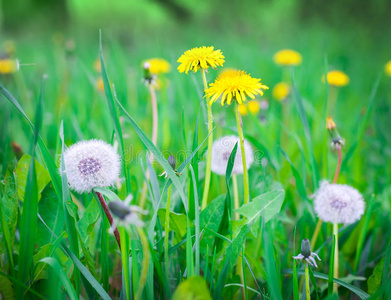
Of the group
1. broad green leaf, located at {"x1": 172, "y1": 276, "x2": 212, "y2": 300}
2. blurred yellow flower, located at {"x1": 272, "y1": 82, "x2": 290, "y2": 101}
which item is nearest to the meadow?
broad green leaf, located at {"x1": 172, "y1": 276, "x2": 212, "y2": 300}

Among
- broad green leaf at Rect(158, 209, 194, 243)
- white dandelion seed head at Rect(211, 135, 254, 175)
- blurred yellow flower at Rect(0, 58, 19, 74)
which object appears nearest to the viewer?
broad green leaf at Rect(158, 209, 194, 243)

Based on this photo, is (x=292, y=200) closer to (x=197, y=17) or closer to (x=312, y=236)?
(x=312, y=236)

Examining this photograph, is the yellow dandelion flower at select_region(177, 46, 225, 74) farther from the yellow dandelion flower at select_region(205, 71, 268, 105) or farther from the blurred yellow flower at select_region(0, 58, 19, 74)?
the blurred yellow flower at select_region(0, 58, 19, 74)

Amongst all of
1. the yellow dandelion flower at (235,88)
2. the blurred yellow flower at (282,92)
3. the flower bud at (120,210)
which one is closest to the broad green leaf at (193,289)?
the flower bud at (120,210)

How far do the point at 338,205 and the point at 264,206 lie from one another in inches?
6.0

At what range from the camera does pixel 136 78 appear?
1.96m

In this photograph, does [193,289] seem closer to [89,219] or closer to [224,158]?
[89,219]

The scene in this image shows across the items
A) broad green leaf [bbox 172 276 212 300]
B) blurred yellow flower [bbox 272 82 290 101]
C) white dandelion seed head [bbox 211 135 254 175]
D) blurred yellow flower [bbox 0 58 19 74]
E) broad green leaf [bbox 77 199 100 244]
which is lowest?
broad green leaf [bbox 172 276 212 300]

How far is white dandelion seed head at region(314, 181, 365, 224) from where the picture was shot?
2.00 ft

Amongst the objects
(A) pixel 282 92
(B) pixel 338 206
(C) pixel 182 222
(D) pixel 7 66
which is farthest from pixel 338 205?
(D) pixel 7 66

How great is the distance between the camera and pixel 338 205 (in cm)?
61

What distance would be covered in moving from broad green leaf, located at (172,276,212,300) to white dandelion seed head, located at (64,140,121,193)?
19 centimetres

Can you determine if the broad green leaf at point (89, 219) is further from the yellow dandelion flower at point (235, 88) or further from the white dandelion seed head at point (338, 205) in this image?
the white dandelion seed head at point (338, 205)

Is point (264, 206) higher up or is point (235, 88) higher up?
point (235, 88)
